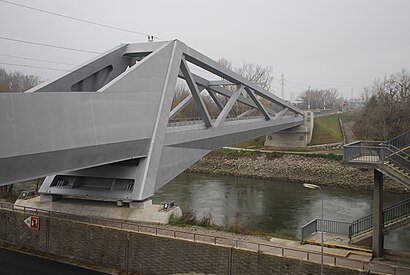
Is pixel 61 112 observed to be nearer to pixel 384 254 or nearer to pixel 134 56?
pixel 134 56

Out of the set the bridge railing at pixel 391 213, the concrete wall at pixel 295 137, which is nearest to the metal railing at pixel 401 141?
the bridge railing at pixel 391 213

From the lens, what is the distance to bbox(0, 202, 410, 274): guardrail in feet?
38.8

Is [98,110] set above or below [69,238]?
above

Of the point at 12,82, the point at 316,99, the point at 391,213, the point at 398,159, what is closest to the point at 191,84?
the point at 12,82

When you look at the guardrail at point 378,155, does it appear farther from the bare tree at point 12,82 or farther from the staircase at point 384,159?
the bare tree at point 12,82

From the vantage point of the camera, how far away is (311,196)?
3022 cm

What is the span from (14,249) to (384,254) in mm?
15816

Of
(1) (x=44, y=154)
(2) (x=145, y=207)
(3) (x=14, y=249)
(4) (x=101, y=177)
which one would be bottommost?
(3) (x=14, y=249)

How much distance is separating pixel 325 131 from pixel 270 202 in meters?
29.5

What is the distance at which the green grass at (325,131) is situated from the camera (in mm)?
51719

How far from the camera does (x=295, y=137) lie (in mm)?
50844

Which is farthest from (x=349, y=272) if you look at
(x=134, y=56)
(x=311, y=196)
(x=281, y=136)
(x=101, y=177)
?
(x=281, y=136)

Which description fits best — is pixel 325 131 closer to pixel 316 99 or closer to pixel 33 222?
pixel 33 222

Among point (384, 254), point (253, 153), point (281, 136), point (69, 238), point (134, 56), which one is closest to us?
point (384, 254)
